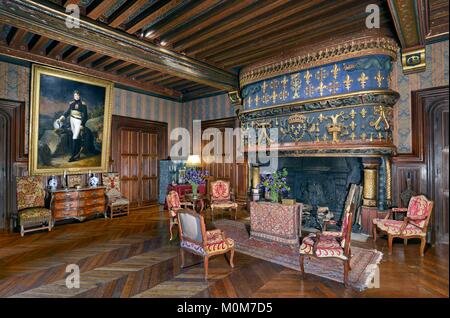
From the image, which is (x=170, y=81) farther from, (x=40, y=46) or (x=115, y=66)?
(x=40, y=46)

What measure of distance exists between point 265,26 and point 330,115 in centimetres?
212

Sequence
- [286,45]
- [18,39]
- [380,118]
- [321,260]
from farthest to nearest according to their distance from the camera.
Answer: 1. [286,45]
2. [18,39]
3. [380,118]
4. [321,260]

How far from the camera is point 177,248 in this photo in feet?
13.6

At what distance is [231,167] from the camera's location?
308 inches

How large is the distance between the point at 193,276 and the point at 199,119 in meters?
6.21

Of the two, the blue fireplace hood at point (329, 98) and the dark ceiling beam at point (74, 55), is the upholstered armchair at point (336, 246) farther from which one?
the dark ceiling beam at point (74, 55)

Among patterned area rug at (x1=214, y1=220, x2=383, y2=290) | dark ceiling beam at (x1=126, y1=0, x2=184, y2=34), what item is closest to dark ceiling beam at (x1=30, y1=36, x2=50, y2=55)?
dark ceiling beam at (x1=126, y1=0, x2=184, y2=34)

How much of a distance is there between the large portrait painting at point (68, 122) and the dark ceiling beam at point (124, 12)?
253 centimetres

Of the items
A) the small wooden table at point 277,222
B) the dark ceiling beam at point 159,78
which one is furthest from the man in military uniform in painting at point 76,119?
the small wooden table at point 277,222

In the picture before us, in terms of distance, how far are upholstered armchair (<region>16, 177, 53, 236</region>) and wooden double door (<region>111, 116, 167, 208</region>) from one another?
1994 millimetres

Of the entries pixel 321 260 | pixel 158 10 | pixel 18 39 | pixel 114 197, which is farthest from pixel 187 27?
pixel 114 197
